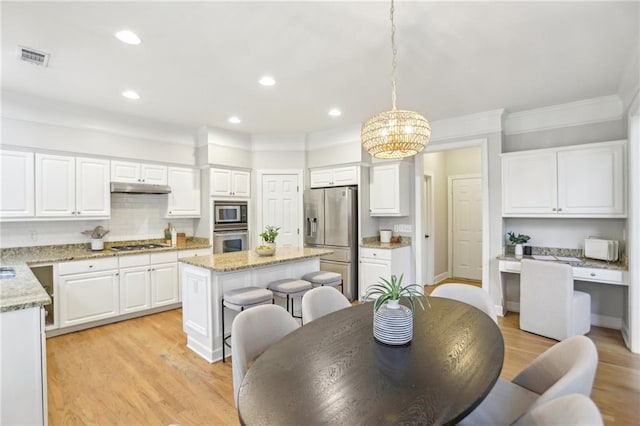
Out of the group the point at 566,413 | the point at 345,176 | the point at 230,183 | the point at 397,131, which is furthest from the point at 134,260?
the point at 566,413

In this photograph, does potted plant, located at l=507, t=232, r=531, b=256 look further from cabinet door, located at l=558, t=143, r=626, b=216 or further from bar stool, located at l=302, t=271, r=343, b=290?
bar stool, located at l=302, t=271, r=343, b=290

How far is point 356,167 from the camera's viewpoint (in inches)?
192

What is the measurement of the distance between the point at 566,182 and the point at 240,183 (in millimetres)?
4452

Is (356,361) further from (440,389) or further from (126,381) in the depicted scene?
(126,381)

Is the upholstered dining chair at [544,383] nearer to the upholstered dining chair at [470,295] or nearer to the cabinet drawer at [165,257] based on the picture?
the upholstered dining chair at [470,295]

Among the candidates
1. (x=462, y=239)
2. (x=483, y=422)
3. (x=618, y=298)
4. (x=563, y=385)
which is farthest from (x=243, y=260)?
(x=462, y=239)

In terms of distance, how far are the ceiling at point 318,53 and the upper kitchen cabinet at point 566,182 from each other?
2.13ft

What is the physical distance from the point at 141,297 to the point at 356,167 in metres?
3.51

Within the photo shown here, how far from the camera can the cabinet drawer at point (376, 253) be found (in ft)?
15.0

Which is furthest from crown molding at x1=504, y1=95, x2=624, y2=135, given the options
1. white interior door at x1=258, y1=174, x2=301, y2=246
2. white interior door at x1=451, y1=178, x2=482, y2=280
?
white interior door at x1=258, y1=174, x2=301, y2=246

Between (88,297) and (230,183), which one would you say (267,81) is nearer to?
(230,183)

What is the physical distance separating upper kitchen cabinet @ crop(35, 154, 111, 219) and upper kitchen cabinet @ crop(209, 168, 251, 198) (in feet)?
4.46

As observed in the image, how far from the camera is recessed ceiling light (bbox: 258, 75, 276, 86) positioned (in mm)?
3035

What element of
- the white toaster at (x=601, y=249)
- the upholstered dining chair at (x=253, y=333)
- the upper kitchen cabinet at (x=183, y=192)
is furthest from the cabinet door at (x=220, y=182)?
the white toaster at (x=601, y=249)
